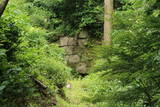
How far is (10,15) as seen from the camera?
4.37 metres

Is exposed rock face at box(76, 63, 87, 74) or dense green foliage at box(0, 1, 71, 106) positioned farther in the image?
exposed rock face at box(76, 63, 87, 74)

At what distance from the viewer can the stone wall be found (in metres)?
12.6

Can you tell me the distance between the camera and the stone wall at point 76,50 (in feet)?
41.3

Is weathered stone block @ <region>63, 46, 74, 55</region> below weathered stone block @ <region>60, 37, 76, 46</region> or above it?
below

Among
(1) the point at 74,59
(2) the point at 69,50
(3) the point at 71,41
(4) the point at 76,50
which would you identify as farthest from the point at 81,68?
(3) the point at 71,41

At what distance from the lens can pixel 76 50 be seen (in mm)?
12977

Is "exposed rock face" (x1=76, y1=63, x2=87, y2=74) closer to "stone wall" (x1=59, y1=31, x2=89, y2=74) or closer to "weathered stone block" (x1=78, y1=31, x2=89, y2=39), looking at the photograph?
"stone wall" (x1=59, y1=31, x2=89, y2=74)

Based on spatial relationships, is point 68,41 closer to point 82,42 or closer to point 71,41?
point 71,41

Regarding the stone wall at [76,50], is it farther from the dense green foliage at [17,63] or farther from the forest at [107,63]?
the dense green foliage at [17,63]

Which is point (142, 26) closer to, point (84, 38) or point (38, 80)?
point (38, 80)

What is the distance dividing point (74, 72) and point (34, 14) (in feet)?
11.6

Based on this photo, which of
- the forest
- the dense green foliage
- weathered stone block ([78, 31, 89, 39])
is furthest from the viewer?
weathered stone block ([78, 31, 89, 39])

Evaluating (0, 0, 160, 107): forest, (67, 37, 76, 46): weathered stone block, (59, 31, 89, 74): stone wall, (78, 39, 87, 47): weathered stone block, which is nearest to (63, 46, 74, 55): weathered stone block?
(59, 31, 89, 74): stone wall

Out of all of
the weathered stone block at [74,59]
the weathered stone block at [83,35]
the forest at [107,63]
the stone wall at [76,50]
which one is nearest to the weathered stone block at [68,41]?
the stone wall at [76,50]
